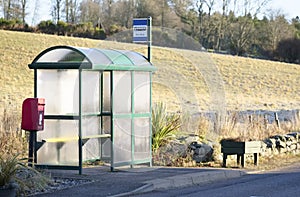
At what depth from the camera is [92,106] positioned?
15766mm

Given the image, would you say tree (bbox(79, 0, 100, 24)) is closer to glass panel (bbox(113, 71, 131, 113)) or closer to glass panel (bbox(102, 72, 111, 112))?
glass panel (bbox(102, 72, 111, 112))

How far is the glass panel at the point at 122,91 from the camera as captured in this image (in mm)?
15240

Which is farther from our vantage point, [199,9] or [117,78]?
[199,9]

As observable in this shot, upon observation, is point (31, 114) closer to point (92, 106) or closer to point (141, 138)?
point (92, 106)

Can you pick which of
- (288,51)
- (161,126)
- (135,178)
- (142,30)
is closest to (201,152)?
(161,126)

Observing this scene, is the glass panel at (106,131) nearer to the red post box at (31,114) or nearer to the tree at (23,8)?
the red post box at (31,114)

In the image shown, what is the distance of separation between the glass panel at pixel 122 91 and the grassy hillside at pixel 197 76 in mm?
17396

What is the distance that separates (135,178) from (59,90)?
2815mm

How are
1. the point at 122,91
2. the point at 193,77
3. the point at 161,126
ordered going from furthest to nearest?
the point at 193,77, the point at 161,126, the point at 122,91

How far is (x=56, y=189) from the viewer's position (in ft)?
40.8

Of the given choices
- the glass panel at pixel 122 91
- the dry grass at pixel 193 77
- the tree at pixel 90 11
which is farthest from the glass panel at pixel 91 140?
the tree at pixel 90 11

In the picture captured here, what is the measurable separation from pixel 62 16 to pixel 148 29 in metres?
55.7

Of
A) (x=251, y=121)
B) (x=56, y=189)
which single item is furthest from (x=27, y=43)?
(x=56, y=189)

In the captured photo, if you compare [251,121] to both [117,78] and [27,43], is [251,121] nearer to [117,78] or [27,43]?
[117,78]
